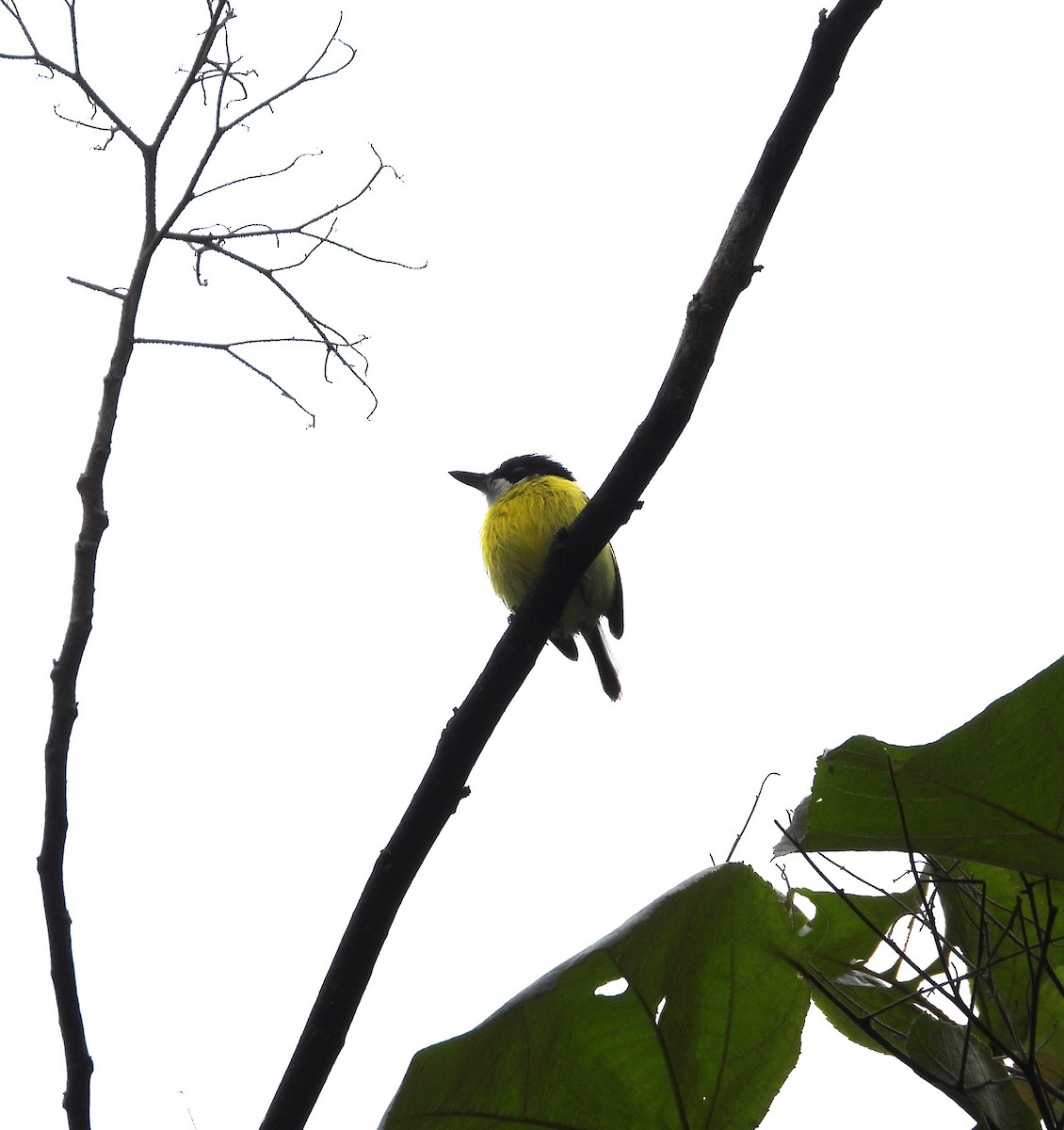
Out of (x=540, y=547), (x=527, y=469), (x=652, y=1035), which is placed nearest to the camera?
(x=652, y=1035)

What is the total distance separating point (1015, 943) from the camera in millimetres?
1316

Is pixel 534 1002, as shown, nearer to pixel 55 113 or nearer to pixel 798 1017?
pixel 798 1017

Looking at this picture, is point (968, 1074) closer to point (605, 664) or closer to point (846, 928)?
point (846, 928)

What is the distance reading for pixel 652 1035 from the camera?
1.21 m

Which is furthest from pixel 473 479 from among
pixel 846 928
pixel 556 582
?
pixel 846 928

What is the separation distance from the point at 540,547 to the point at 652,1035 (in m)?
3.67

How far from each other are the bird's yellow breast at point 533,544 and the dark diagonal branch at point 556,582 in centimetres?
301

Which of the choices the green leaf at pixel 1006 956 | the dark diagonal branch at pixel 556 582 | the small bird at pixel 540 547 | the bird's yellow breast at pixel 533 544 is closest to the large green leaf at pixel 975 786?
the green leaf at pixel 1006 956

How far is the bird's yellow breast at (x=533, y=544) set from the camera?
16.1 feet

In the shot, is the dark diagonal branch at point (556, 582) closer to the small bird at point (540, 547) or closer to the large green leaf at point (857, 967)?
the large green leaf at point (857, 967)

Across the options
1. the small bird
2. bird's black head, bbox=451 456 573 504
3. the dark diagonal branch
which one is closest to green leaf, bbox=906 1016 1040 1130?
the dark diagonal branch

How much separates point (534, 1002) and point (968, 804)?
473 mm

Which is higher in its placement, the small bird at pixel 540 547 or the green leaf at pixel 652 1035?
the small bird at pixel 540 547

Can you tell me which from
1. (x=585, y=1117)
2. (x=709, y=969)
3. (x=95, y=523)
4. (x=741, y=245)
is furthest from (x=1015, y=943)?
(x=95, y=523)
